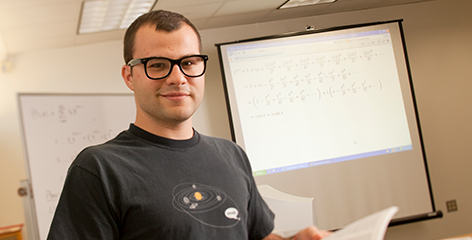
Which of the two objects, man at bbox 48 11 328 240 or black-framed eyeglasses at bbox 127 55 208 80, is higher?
black-framed eyeglasses at bbox 127 55 208 80

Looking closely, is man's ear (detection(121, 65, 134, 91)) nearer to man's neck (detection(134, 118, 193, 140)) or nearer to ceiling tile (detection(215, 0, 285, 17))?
man's neck (detection(134, 118, 193, 140))

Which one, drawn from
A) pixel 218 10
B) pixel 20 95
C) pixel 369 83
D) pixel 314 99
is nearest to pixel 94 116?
pixel 20 95

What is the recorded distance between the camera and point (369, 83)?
3.33 m

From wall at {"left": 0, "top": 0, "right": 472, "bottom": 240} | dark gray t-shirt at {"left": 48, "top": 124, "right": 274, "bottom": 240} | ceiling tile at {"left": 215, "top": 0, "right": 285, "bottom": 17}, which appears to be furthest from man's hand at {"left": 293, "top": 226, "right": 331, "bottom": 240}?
wall at {"left": 0, "top": 0, "right": 472, "bottom": 240}

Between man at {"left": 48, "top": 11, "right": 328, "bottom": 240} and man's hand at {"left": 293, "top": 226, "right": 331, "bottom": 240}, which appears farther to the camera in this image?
man's hand at {"left": 293, "top": 226, "right": 331, "bottom": 240}

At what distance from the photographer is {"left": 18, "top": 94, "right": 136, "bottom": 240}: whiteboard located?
9.25 feet

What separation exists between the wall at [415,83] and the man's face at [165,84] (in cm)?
273

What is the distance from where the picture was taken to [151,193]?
0.83 m

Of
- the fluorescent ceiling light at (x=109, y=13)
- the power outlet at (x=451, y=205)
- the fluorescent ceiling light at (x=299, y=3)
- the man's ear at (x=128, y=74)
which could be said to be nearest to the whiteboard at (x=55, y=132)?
the fluorescent ceiling light at (x=109, y=13)

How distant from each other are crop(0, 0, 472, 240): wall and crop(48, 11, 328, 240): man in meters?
2.72

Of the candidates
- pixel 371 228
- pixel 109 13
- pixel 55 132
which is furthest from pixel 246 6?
pixel 371 228

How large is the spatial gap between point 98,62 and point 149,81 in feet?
9.93

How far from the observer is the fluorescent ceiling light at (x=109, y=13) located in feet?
9.36

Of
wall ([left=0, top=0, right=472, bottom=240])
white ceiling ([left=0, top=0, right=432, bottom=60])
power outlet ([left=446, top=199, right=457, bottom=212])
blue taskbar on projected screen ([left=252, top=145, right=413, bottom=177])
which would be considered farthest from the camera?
power outlet ([left=446, top=199, right=457, bottom=212])
